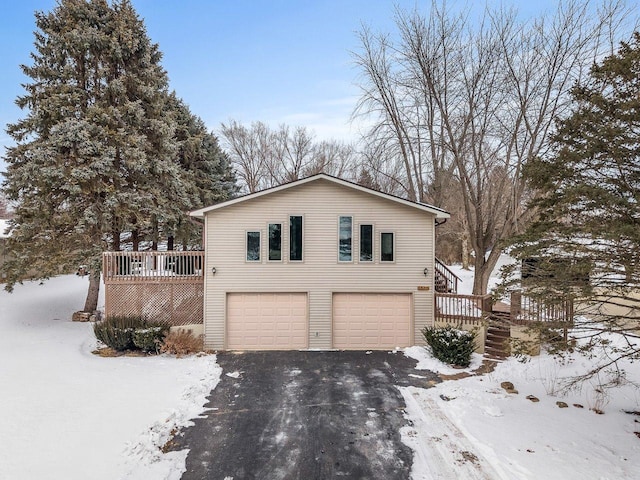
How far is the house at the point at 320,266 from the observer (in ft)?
38.8

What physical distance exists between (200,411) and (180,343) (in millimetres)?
4145

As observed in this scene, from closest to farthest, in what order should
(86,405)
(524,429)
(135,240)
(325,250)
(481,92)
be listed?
(524,429) < (86,405) < (325,250) < (481,92) < (135,240)

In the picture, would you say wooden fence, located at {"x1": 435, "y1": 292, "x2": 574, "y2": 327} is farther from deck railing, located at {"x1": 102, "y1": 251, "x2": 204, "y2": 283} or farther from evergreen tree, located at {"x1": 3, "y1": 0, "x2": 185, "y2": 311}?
evergreen tree, located at {"x1": 3, "y1": 0, "x2": 185, "y2": 311}

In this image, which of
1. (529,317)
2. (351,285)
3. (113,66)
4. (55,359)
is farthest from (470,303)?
(113,66)

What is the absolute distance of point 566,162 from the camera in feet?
19.0

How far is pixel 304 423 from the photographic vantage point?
6637 mm

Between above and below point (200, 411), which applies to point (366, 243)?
above

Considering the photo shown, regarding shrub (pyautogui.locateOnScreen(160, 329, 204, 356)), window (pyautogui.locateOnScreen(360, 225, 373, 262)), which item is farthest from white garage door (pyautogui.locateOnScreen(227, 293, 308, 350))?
window (pyautogui.locateOnScreen(360, 225, 373, 262))

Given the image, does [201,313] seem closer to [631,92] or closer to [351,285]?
[351,285]

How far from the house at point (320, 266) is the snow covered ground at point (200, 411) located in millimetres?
1868

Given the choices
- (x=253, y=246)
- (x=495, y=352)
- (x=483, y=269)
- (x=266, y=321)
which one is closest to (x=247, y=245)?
(x=253, y=246)

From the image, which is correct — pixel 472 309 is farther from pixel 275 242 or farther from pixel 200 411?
pixel 200 411

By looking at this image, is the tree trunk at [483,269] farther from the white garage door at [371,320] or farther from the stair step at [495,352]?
the white garage door at [371,320]

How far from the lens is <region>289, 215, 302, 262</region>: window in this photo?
11.9m
